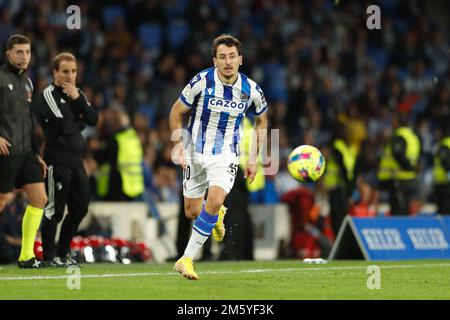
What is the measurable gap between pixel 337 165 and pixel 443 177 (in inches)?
84.4

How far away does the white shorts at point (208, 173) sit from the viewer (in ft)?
32.6

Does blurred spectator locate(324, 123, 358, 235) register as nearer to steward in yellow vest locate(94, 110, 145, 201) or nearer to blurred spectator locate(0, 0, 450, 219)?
blurred spectator locate(0, 0, 450, 219)

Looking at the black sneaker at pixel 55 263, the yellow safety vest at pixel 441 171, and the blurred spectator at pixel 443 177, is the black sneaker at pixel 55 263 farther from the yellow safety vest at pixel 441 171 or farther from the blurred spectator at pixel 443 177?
the yellow safety vest at pixel 441 171

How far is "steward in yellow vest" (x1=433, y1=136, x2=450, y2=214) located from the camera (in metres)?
16.8

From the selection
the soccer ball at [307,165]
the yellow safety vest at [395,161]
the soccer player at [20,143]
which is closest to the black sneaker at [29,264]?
the soccer player at [20,143]

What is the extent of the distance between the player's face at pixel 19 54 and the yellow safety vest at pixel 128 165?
5294mm

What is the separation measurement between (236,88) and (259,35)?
13330mm

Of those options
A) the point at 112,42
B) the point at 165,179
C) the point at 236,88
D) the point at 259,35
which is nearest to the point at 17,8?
the point at 112,42

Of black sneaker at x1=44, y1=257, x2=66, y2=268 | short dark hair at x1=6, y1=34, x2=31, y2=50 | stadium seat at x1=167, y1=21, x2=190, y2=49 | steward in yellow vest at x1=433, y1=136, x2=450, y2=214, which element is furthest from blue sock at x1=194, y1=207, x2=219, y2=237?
stadium seat at x1=167, y1=21, x2=190, y2=49

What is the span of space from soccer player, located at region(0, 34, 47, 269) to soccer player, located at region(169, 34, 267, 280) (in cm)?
161

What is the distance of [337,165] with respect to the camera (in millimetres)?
15648

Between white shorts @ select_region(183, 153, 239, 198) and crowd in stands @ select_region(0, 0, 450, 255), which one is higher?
crowd in stands @ select_region(0, 0, 450, 255)

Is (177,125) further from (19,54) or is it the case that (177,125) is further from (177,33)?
(177,33)
